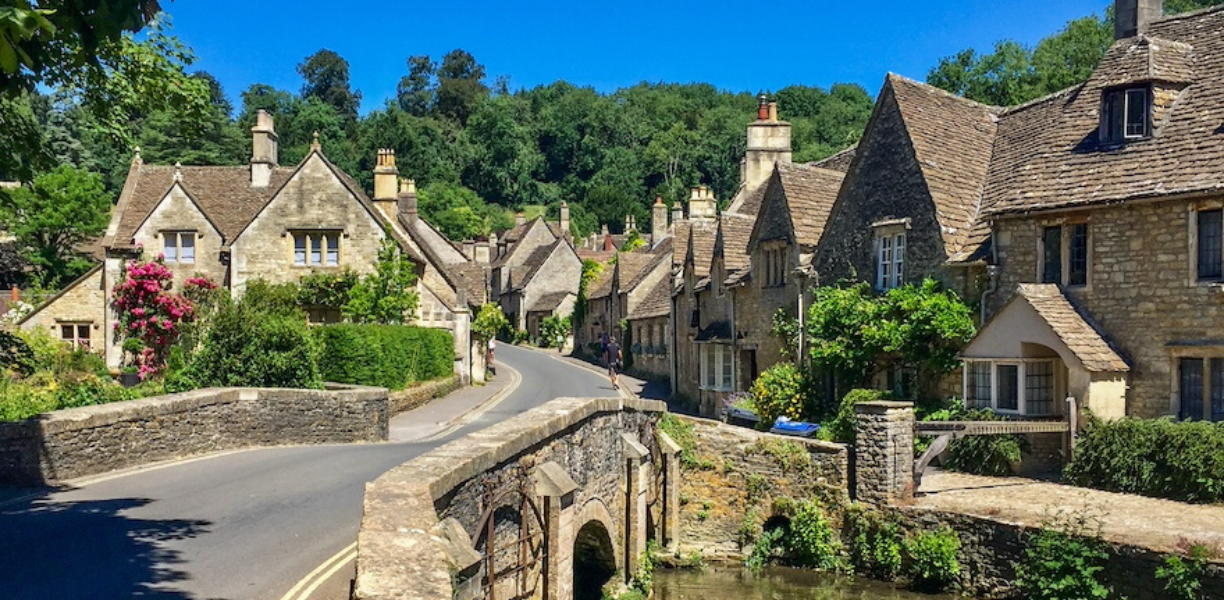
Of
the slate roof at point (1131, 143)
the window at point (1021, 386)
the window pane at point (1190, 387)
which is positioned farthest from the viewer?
the window at point (1021, 386)

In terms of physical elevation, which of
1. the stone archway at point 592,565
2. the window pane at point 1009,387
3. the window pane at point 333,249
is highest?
the window pane at point 333,249

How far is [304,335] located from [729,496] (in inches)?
436

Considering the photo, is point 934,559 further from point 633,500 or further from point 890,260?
point 890,260

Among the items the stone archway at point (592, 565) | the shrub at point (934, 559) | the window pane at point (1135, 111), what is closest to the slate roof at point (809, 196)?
the window pane at point (1135, 111)

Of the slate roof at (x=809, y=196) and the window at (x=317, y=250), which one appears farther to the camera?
the window at (x=317, y=250)

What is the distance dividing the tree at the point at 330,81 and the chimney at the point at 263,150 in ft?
386

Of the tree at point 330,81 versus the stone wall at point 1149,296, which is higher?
the tree at point 330,81

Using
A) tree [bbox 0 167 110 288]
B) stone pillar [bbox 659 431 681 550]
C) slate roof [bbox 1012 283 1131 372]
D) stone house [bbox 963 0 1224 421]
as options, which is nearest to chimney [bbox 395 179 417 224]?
tree [bbox 0 167 110 288]

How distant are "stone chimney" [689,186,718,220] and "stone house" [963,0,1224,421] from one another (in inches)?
954

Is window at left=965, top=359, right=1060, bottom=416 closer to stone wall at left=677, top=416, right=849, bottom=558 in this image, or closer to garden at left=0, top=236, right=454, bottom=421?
stone wall at left=677, top=416, right=849, bottom=558

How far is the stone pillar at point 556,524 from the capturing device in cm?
1373

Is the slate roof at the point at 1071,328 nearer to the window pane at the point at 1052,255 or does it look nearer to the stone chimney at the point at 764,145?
the window pane at the point at 1052,255

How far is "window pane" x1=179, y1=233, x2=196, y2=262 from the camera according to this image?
122 ft

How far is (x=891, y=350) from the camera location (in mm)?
23859
